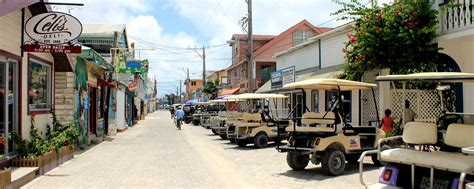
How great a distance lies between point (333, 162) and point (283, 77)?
14373mm

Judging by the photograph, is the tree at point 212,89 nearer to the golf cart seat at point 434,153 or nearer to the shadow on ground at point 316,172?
the shadow on ground at point 316,172

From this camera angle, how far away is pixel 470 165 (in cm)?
557

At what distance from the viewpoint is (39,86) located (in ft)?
42.1

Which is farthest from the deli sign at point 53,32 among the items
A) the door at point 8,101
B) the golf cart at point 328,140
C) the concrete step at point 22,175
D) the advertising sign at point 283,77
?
the advertising sign at point 283,77

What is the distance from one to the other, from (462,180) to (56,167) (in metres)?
9.83

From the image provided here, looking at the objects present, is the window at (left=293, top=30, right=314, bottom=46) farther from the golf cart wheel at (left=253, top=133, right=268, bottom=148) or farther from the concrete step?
the concrete step

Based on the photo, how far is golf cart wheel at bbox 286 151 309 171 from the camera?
11.2 m

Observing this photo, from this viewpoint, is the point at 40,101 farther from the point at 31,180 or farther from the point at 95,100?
the point at 95,100

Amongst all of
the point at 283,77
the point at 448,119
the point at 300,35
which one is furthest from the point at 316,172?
the point at 300,35

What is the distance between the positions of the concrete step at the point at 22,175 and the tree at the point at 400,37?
9.58m

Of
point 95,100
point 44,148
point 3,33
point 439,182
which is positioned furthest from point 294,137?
point 95,100

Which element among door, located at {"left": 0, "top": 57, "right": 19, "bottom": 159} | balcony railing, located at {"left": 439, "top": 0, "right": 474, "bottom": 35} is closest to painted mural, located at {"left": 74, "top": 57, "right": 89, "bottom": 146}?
door, located at {"left": 0, "top": 57, "right": 19, "bottom": 159}

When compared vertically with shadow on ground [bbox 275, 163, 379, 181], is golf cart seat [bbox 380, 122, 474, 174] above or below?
above

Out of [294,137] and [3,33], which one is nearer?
[3,33]
